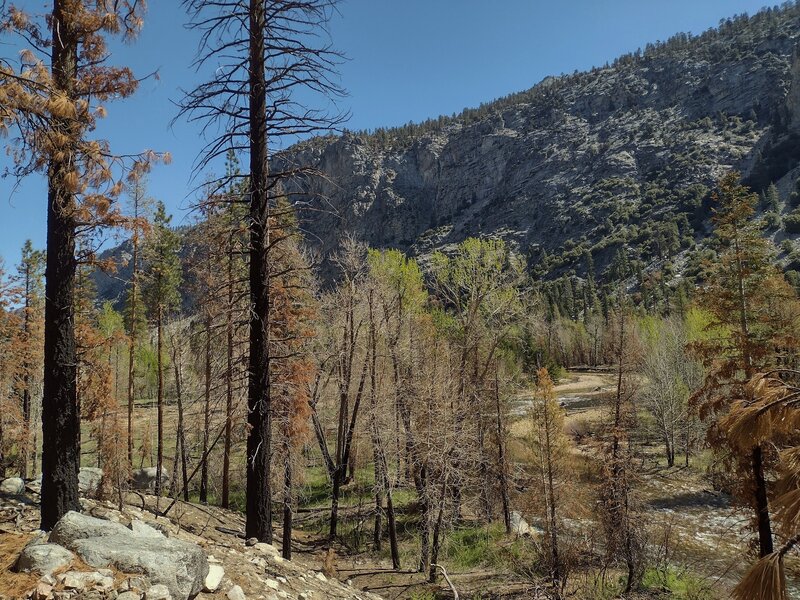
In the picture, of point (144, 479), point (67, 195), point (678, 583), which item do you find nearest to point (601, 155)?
point (678, 583)

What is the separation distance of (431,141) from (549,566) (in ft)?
632

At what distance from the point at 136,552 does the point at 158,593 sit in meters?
0.46

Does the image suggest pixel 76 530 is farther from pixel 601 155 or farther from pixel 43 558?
pixel 601 155

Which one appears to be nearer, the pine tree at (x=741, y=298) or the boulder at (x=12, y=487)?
the boulder at (x=12, y=487)

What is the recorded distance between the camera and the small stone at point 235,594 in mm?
4648

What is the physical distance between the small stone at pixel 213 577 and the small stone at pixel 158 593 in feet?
2.34

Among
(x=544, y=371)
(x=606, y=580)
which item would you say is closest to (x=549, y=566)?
(x=606, y=580)

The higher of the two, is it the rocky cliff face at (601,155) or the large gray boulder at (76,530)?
the rocky cliff face at (601,155)

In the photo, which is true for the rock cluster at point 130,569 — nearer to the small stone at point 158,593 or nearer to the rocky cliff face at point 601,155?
the small stone at point 158,593

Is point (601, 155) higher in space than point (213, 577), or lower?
higher

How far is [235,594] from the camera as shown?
470 centimetres

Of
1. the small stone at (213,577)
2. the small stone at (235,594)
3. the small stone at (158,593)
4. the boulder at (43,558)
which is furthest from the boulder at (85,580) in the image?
the small stone at (235,594)

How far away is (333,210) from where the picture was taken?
24.0 ft

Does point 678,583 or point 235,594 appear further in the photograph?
point 678,583
